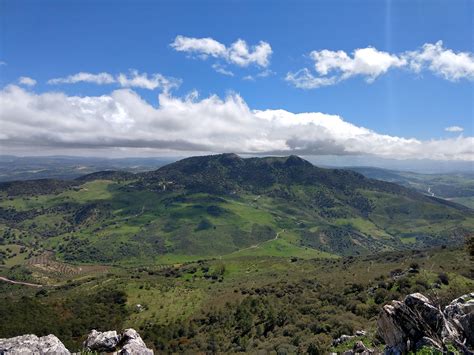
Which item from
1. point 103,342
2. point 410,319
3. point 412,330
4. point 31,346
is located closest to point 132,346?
point 103,342

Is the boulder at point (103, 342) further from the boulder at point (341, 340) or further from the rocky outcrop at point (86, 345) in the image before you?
the boulder at point (341, 340)

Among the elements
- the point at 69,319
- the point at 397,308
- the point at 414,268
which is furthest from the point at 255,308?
the point at 397,308

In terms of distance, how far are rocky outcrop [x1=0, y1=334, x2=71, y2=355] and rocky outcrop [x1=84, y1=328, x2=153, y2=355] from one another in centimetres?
586

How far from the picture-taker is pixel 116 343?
152 ft

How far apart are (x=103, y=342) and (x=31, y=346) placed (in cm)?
1078

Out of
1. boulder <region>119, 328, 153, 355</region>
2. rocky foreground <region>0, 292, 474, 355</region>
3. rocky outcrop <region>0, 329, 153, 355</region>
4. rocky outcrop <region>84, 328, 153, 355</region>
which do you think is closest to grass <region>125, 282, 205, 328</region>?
rocky outcrop <region>84, 328, 153, 355</region>

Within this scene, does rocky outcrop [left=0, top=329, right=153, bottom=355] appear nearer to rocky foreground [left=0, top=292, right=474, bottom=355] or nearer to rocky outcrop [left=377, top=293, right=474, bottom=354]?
rocky foreground [left=0, top=292, right=474, bottom=355]

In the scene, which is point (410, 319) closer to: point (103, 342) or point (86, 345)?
point (103, 342)

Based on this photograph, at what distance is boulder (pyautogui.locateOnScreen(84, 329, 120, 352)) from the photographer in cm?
4491

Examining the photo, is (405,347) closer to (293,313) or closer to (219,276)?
(293,313)

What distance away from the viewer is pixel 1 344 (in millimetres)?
36281

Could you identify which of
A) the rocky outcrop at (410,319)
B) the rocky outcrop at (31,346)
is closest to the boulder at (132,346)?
the rocky outcrop at (31,346)

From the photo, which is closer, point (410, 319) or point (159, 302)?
point (410, 319)

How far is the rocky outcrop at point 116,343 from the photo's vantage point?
42.4 m
